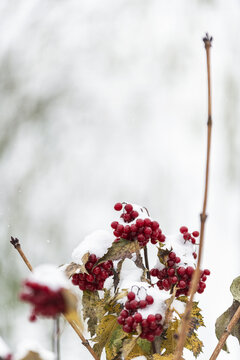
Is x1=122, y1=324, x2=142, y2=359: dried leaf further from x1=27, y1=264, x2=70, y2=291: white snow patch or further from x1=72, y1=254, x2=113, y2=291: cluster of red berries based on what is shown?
x1=27, y1=264, x2=70, y2=291: white snow patch

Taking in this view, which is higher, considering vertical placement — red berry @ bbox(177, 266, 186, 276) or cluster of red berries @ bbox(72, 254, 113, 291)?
cluster of red berries @ bbox(72, 254, 113, 291)

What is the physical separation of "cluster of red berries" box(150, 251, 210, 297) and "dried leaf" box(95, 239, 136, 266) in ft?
0.14

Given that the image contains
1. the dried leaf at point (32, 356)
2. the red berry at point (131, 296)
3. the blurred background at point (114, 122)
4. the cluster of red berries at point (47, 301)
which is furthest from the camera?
the blurred background at point (114, 122)

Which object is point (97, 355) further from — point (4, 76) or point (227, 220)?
point (4, 76)

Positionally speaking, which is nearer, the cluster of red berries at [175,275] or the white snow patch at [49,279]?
the white snow patch at [49,279]

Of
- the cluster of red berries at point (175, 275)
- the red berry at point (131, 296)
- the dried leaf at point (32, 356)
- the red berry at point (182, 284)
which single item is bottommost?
the dried leaf at point (32, 356)

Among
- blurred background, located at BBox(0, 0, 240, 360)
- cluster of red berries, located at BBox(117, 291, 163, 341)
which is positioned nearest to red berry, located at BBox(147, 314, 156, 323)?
cluster of red berries, located at BBox(117, 291, 163, 341)

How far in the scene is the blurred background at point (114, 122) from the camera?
104cm

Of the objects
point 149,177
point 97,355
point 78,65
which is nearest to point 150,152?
point 149,177

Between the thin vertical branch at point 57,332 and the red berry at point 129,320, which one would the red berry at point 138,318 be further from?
the thin vertical branch at point 57,332

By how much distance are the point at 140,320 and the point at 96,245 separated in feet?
0.33

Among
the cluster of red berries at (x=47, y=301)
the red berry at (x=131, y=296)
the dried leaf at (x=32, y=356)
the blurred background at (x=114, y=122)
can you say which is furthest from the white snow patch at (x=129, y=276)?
the blurred background at (x=114, y=122)

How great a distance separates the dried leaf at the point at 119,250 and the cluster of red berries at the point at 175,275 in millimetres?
42

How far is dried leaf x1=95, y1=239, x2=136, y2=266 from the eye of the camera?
0.43 m
